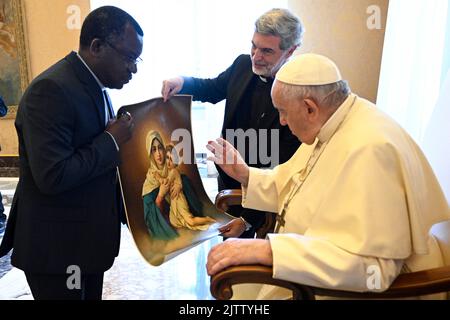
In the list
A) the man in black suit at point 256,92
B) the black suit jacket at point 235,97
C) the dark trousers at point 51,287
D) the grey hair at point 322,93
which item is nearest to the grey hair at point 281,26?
the man in black suit at point 256,92

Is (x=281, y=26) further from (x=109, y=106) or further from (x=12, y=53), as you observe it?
(x=12, y=53)

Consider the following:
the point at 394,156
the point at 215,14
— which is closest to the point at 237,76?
the point at 394,156

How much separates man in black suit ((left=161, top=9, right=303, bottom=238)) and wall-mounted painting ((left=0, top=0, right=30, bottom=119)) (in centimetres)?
317

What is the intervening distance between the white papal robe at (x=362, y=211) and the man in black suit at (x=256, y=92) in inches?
21.3

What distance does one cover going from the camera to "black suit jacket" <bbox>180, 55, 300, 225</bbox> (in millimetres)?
2092

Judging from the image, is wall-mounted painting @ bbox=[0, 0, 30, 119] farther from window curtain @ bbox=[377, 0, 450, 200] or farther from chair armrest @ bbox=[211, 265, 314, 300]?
chair armrest @ bbox=[211, 265, 314, 300]

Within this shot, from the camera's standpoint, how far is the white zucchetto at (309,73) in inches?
55.4

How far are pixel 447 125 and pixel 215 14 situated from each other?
2962 mm

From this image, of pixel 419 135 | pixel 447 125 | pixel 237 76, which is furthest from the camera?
pixel 419 135

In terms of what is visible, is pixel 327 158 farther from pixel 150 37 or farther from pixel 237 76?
pixel 150 37

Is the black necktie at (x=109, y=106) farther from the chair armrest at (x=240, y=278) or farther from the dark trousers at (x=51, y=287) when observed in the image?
the chair armrest at (x=240, y=278)

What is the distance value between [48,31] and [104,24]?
3.64m
